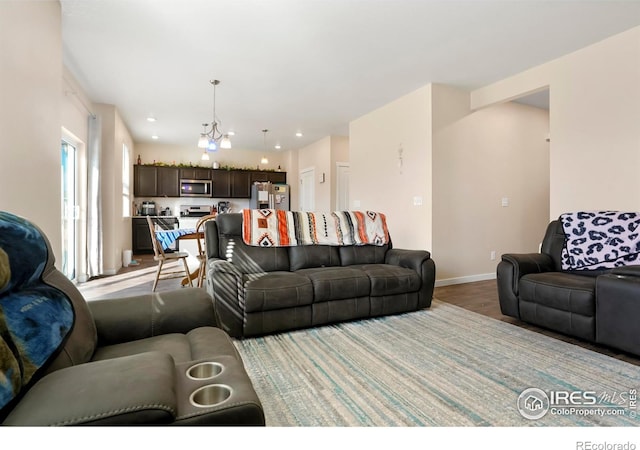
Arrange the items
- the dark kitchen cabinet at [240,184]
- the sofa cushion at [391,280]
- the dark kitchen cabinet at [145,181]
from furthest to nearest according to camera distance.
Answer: the dark kitchen cabinet at [240,184]
the dark kitchen cabinet at [145,181]
the sofa cushion at [391,280]

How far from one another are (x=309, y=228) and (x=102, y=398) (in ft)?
8.76

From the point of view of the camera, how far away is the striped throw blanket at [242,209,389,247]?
121 inches

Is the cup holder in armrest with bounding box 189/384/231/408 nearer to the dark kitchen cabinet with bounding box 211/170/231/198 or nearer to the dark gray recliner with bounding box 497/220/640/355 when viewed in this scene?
the dark gray recliner with bounding box 497/220/640/355

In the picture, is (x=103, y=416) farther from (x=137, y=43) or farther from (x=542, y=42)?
(x=542, y=42)

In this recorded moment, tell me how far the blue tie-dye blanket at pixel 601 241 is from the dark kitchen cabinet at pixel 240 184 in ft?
22.5

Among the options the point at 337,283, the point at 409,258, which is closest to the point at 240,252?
the point at 337,283

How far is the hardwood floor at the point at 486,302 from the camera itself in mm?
2213

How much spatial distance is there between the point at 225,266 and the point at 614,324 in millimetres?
2689

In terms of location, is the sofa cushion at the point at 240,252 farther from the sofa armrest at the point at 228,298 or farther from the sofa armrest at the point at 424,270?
the sofa armrest at the point at 424,270

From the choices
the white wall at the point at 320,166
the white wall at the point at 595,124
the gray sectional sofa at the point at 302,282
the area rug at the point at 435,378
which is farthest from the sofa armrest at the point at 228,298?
the white wall at the point at 320,166

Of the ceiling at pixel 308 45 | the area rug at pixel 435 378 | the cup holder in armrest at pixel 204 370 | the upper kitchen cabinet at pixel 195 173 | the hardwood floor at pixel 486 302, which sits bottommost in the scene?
the area rug at pixel 435 378

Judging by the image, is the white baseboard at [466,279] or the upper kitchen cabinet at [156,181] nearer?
the white baseboard at [466,279]

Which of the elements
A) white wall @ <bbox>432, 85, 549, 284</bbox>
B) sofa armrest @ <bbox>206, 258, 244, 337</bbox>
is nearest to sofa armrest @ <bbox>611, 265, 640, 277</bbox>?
white wall @ <bbox>432, 85, 549, 284</bbox>
